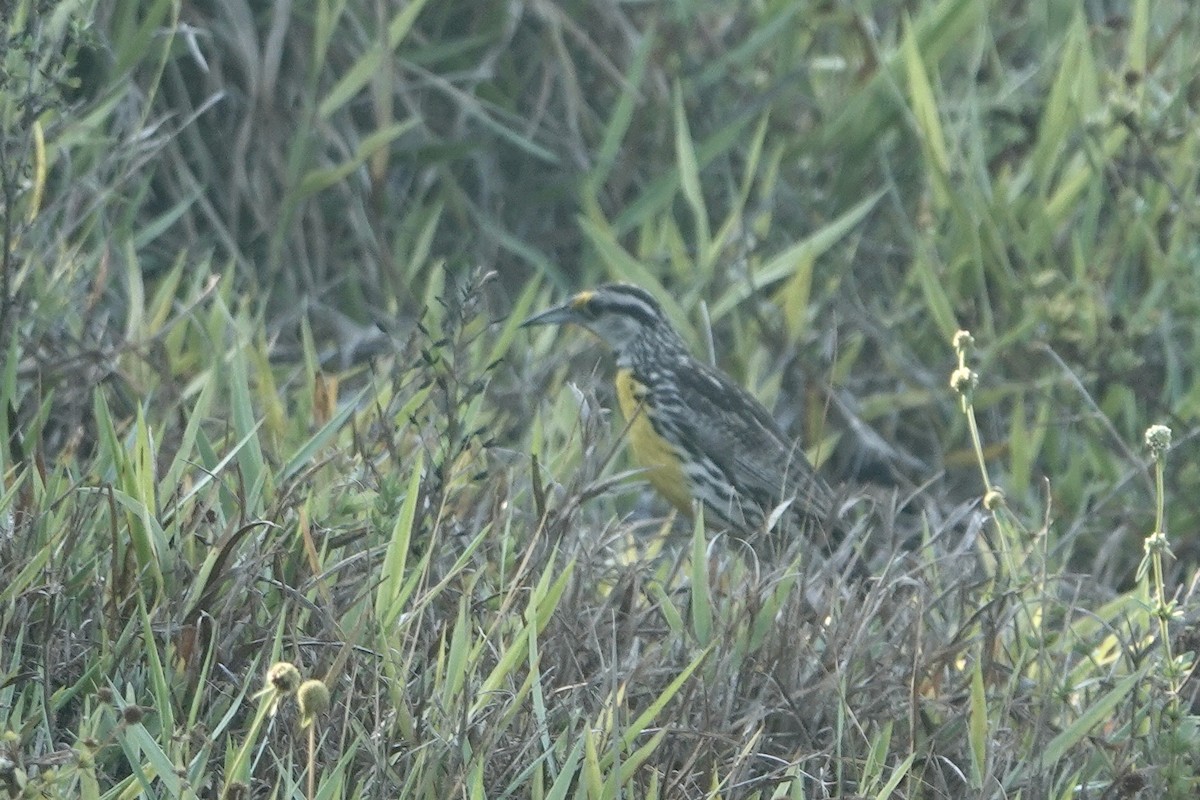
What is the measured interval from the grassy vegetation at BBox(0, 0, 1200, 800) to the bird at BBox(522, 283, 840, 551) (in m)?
0.12

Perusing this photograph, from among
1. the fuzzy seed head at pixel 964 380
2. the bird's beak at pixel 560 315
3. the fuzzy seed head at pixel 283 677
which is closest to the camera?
the fuzzy seed head at pixel 283 677

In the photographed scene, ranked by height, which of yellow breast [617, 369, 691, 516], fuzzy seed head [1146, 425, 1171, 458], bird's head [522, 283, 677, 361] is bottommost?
yellow breast [617, 369, 691, 516]

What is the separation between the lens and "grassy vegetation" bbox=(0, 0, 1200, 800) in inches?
116

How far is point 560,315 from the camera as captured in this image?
189 inches

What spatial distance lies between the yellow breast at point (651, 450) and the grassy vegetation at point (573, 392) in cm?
7

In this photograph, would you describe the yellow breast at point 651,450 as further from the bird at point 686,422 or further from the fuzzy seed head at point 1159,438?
the fuzzy seed head at point 1159,438

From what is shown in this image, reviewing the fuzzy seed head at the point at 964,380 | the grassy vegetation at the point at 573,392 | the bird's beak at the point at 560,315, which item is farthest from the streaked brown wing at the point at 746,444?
the fuzzy seed head at the point at 964,380

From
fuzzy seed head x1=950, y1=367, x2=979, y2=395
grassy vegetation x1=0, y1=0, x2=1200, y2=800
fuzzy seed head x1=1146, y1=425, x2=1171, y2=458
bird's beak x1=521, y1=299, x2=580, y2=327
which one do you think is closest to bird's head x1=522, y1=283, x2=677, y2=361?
bird's beak x1=521, y1=299, x2=580, y2=327

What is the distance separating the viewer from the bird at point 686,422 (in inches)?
182

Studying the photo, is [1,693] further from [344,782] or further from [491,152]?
[491,152]

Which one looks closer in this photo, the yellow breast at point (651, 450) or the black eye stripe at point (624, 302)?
the yellow breast at point (651, 450)

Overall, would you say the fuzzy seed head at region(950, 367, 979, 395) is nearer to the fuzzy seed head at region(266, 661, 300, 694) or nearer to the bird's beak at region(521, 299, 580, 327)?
the fuzzy seed head at region(266, 661, 300, 694)

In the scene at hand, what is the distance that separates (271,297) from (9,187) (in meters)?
1.73

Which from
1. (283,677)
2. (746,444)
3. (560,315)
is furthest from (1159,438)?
(560,315)
